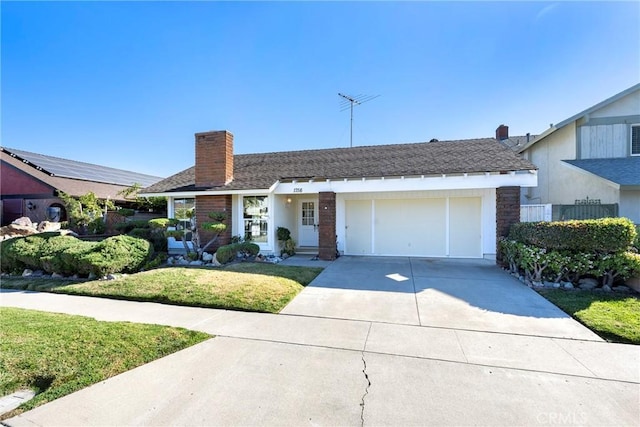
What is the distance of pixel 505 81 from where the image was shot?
10734 mm

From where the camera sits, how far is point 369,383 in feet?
10.2

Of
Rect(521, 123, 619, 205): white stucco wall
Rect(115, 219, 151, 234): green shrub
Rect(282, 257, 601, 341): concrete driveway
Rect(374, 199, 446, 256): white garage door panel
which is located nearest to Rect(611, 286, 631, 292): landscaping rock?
Rect(282, 257, 601, 341): concrete driveway

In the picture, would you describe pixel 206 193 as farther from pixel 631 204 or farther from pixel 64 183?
pixel 631 204

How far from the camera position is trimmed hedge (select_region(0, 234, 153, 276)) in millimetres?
7637

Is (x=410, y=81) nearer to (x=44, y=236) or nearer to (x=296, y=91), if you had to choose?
(x=296, y=91)

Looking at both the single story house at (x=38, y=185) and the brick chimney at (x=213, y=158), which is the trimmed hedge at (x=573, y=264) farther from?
the single story house at (x=38, y=185)

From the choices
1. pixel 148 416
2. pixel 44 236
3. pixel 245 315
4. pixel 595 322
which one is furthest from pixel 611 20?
pixel 44 236

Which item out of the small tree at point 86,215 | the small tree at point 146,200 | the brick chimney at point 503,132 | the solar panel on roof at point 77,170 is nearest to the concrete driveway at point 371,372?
the small tree at point 86,215

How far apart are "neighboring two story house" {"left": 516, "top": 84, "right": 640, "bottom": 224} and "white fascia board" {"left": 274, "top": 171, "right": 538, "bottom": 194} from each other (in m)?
2.96

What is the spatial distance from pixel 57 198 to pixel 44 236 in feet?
31.4

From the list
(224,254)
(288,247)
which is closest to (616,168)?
(288,247)

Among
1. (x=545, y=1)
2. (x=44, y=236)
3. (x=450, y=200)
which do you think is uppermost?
(x=545, y=1)

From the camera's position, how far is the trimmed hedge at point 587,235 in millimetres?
6168

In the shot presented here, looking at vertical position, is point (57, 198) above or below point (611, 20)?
below
